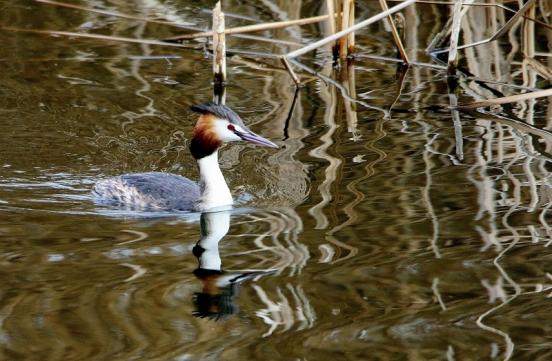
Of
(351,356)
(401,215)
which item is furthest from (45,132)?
(351,356)

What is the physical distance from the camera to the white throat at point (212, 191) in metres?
7.47

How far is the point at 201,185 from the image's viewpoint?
7.56m

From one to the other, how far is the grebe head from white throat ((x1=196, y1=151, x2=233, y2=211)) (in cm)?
14

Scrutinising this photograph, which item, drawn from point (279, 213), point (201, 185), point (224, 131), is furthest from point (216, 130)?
point (279, 213)

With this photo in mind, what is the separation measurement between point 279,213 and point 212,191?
588 millimetres

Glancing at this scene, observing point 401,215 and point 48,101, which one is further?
point 48,101

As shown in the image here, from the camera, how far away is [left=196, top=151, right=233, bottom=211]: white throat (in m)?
7.47

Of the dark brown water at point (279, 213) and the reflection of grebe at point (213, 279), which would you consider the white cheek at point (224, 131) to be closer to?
the dark brown water at point (279, 213)

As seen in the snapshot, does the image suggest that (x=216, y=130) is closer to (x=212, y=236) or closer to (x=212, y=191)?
(x=212, y=191)

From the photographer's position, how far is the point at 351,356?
15.6 feet

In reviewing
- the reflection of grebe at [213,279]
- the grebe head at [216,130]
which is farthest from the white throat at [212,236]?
the grebe head at [216,130]

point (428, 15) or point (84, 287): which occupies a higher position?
point (428, 15)

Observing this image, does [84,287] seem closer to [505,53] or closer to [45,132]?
[45,132]

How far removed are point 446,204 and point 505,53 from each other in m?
4.44
